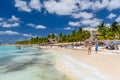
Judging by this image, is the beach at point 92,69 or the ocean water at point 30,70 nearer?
the beach at point 92,69

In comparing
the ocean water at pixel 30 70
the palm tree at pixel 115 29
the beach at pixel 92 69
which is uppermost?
the palm tree at pixel 115 29

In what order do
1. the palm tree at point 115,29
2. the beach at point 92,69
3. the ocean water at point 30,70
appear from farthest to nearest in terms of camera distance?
the palm tree at point 115,29
the ocean water at point 30,70
the beach at point 92,69

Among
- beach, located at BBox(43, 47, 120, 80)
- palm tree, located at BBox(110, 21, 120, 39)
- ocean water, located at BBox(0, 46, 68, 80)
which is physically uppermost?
palm tree, located at BBox(110, 21, 120, 39)

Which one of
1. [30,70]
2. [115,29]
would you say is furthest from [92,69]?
[115,29]

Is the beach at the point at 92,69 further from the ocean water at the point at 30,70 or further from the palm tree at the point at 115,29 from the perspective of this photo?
the palm tree at the point at 115,29

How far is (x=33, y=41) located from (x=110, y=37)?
9752cm

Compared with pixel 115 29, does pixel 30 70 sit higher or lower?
lower

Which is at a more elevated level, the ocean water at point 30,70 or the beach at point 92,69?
the beach at point 92,69

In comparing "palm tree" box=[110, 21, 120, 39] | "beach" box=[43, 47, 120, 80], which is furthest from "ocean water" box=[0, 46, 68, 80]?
"palm tree" box=[110, 21, 120, 39]

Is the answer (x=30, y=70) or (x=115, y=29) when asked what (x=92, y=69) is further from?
(x=115, y=29)

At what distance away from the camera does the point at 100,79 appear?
32.0 feet

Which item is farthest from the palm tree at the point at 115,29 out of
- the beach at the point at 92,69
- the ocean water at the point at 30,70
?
the beach at the point at 92,69

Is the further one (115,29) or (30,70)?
(115,29)

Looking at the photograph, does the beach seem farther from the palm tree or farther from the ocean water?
the palm tree
